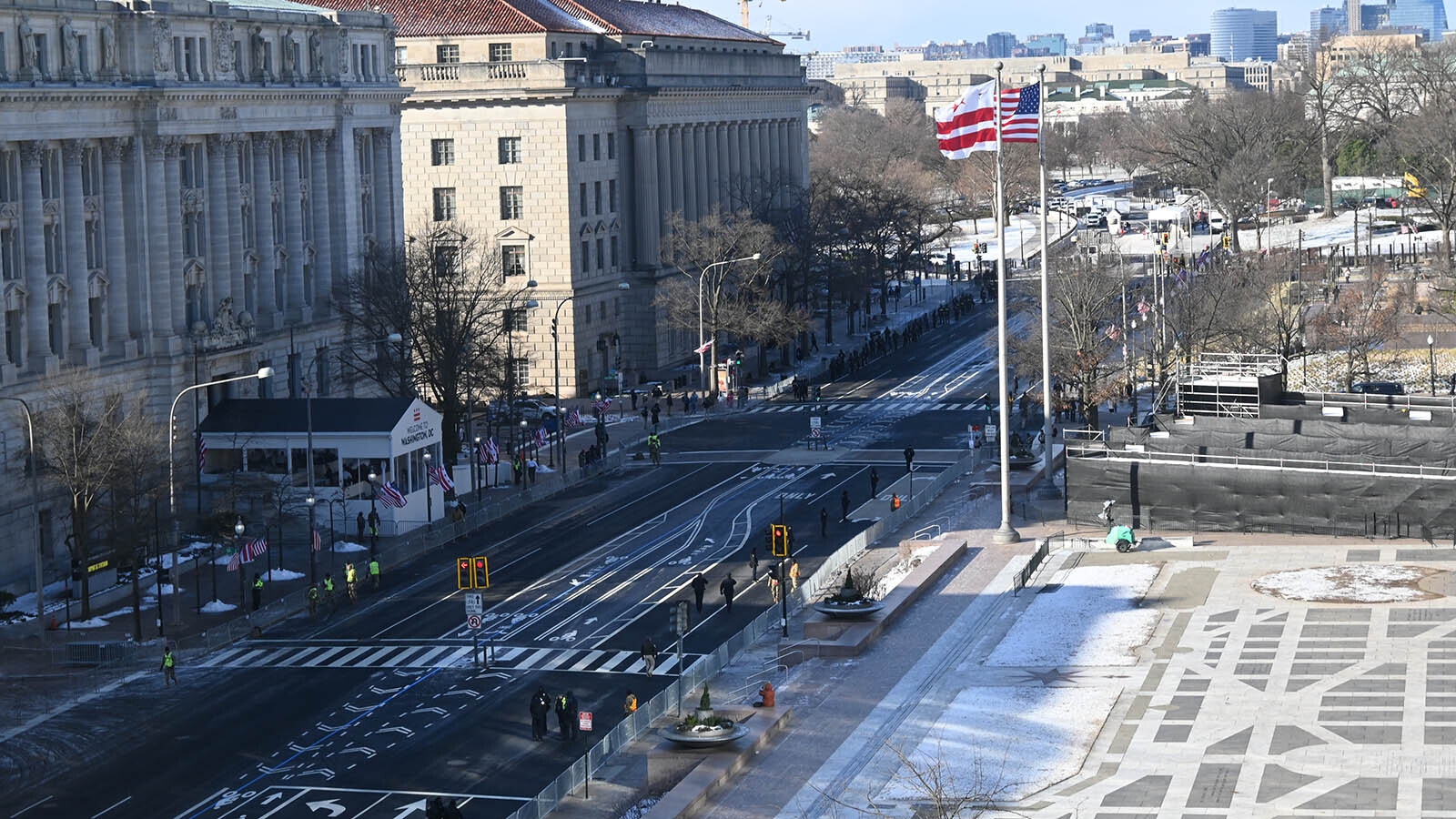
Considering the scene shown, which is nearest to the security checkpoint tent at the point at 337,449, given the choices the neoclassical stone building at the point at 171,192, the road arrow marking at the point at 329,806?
the neoclassical stone building at the point at 171,192

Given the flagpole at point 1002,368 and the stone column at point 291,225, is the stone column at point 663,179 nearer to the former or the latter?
the stone column at point 291,225

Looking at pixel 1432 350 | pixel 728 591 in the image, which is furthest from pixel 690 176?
pixel 728 591

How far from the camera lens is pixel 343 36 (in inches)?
4205

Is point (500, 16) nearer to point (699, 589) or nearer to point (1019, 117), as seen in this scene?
point (1019, 117)

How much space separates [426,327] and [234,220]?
30.6 feet

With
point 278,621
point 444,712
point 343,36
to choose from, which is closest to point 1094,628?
point 444,712

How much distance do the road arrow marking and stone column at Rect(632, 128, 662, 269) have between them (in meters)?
89.4

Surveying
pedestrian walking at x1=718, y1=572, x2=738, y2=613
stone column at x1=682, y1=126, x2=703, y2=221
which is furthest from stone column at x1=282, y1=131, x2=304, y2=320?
stone column at x1=682, y1=126, x2=703, y2=221

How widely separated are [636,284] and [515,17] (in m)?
17.4

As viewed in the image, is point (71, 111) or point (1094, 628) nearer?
point (1094, 628)

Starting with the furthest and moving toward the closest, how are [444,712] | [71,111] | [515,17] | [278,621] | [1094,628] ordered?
[515,17] < [71,111] < [278,621] < [1094,628] < [444,712]

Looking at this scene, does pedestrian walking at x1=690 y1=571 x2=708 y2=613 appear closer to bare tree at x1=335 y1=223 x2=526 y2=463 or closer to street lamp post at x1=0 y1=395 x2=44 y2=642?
street lamp post at x1=0 y1=395 x2=44 y2=642

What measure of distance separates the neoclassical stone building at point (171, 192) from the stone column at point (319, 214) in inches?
3.3

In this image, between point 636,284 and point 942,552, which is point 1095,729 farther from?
point 636,284
